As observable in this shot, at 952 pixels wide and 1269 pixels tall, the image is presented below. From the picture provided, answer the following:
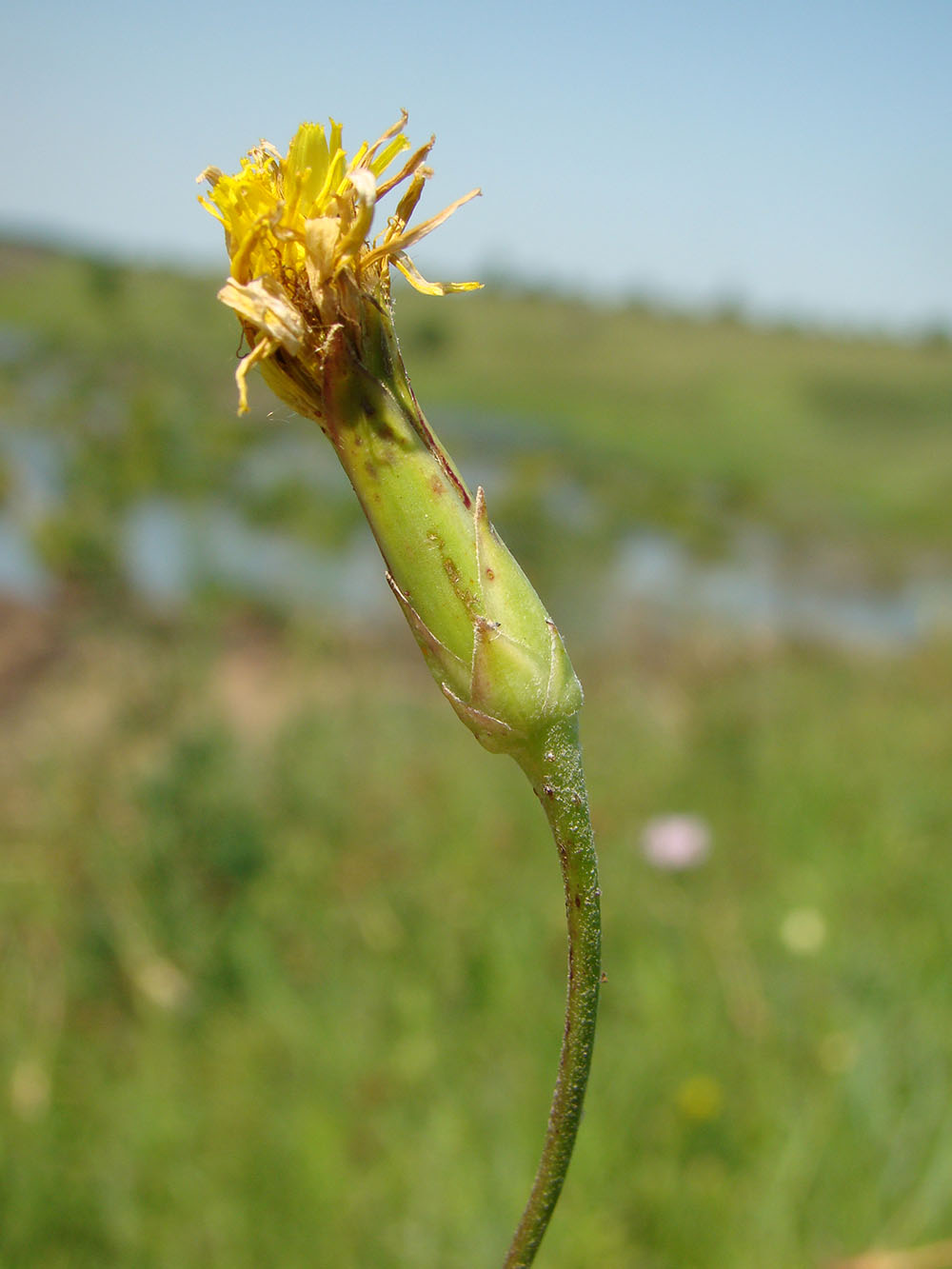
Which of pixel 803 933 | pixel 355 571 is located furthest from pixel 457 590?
pixel 355 571

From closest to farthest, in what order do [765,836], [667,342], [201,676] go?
1. [765,836]
2. [201,676]
3. [667,342]

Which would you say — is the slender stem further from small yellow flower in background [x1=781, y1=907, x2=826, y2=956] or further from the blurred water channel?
the blurred water channel

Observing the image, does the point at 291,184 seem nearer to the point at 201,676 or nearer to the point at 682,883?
the point at 682,883

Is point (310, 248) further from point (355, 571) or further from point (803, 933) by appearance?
point (355, 571)

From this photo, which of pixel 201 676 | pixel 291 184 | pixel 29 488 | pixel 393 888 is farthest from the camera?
pixel 29 488

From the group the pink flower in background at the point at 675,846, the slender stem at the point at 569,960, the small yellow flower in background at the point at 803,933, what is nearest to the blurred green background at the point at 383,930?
the small yellow flower in background at the point at 803,933

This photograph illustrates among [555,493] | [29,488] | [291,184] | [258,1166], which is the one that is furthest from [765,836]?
[555,493]

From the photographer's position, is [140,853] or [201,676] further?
[201,676]
